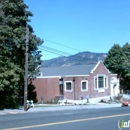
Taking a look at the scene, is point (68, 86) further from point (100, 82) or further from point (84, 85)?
point (100, 82)

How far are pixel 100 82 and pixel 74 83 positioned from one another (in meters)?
6.35

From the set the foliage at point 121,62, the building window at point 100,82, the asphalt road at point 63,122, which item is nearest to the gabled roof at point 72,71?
the building window at point 100,82

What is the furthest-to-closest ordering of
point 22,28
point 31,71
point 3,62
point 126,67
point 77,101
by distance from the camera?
1. point 126,67
2. point 77,101
3. point 31,71
4. point 22,28
5. point 3,62

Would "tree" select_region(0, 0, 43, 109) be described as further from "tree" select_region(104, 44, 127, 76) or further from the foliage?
"tree" select_region(104, 44, 127, 76)

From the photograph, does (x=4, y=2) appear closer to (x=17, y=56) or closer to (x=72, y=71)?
(x=17, y=56)

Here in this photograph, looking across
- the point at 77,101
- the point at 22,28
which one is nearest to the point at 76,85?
the point at 77,101

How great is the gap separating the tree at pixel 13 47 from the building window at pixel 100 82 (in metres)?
15.8

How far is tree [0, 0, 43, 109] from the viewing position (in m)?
27.5

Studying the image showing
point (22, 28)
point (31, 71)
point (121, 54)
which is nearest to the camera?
point (22, 28)

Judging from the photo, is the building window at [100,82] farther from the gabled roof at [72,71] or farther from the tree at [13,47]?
the tree at [13,47]

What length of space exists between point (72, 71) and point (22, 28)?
17781 mm

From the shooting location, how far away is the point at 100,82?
46.9m

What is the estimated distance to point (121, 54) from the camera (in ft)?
206

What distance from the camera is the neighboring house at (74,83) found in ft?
139
